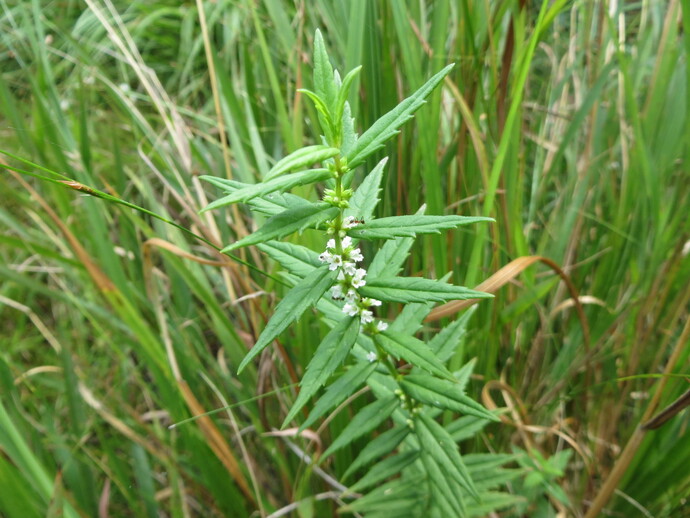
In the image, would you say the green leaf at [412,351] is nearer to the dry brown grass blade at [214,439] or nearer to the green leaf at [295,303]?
the green leaf at [295,303]

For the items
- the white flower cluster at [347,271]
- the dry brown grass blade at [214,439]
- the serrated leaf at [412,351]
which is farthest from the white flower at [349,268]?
the dry brown grass blade at [214,439]

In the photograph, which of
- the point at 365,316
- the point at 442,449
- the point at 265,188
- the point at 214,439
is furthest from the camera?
the point at 214,439

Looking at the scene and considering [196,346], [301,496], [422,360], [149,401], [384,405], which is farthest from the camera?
[149,401]

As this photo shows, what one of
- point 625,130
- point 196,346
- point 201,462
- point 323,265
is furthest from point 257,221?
point 625,130

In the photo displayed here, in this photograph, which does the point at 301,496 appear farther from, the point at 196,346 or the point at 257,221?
the point at 257,221

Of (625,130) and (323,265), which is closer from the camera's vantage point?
(323,265)

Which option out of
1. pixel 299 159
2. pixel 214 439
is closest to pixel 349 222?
pixel 299 159

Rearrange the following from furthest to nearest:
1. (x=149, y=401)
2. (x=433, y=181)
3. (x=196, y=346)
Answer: (x=149, y=401), (x=196, y=346), (x=433, y=181)

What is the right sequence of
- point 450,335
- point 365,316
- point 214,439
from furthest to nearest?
1. point 214,439
2. point 450,335
3. point 365,316

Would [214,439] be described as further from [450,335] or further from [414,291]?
[414,291]
